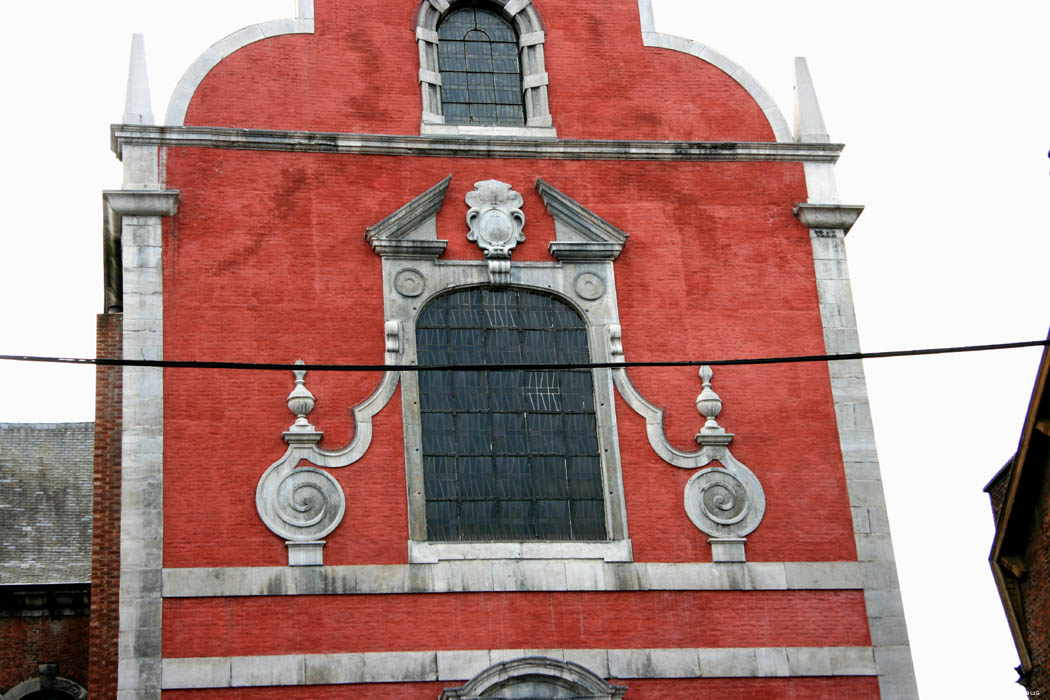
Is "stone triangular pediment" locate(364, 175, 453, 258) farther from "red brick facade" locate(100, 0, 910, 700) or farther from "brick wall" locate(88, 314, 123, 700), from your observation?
"brick wall" locate(88, 314, 123, 700)

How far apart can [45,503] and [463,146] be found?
31.2 ft

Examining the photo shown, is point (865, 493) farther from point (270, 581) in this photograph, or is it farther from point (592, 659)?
point (270, 581)

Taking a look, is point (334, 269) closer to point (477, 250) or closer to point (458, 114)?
point (477, 250)

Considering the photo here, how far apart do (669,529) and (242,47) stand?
27.3 feet

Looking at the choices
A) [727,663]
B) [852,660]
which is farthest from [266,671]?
[852,660]

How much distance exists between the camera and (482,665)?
1716 centimetres

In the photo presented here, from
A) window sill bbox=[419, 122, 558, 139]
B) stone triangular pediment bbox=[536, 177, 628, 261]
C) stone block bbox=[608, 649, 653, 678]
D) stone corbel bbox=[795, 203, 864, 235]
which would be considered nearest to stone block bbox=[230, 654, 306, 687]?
stone block bbox=[608, 649, 653, 678]

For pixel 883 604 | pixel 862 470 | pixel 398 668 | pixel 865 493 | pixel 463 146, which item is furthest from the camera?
pixel 463 146

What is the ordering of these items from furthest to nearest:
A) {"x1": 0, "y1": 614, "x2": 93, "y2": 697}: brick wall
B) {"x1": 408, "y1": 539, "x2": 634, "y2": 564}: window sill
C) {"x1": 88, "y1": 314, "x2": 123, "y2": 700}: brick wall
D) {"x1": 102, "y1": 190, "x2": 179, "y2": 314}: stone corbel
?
{"x1": 0, "y1": 614, "x2": 93, "y2": 697}: brick wall
{"x1": 102, "y1": 190, "x2": 179, "y2": 314}: stone corbel
{"x1": 408, "y1": 539, "x2": 634, "y2": 564}: window sill
{"x1": 88, "y1": 314, "x2": 123, "y2": 700}: brick wall

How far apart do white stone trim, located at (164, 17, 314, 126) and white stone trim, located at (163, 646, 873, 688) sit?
6964 millimetres

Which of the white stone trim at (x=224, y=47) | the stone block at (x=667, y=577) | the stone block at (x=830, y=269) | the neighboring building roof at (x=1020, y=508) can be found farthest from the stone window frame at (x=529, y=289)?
the neighboring building roof at (x=1020, y=508)

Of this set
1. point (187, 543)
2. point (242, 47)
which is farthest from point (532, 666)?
point (242, 47)

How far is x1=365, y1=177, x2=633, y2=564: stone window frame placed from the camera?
58.8 ft

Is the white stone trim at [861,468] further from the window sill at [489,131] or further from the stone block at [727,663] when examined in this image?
the window sill at [489,131]
